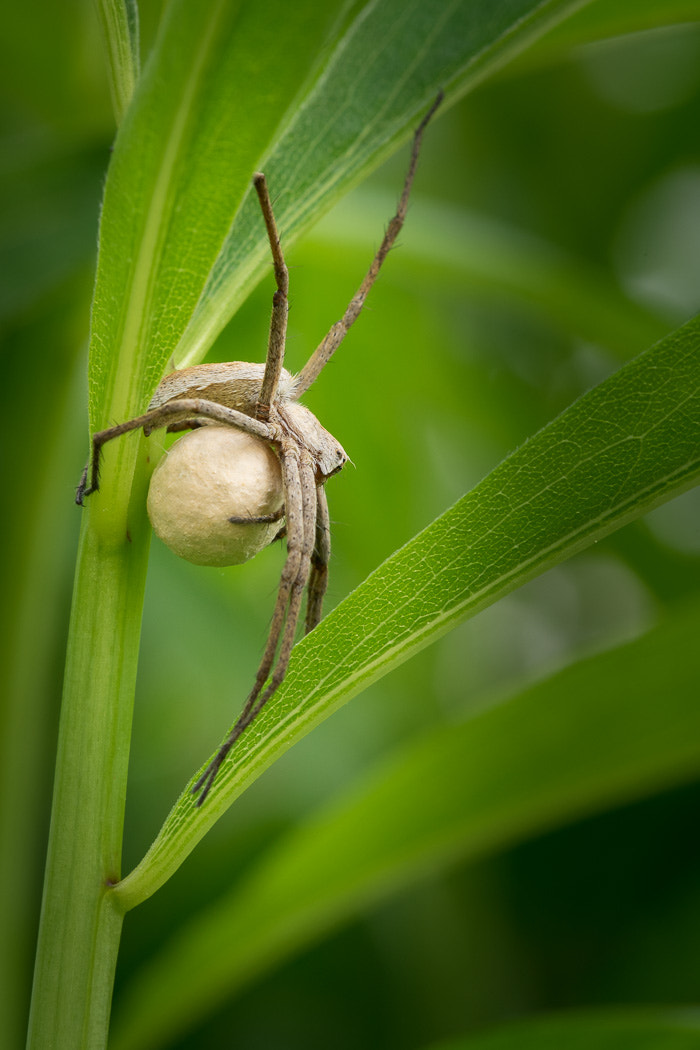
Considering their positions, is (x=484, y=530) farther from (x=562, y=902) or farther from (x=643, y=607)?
(x=643, y=607)

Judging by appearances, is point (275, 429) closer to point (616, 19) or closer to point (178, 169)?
point (178, 169)

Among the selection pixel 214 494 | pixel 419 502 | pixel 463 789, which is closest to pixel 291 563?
pixel 214 494

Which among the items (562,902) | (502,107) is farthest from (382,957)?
(502,107)

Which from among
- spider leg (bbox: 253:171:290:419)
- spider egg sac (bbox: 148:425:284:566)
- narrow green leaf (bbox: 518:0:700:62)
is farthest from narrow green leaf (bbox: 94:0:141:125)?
narrow green leaf (bbox: 518:0:700:62)

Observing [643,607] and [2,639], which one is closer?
[2,639]

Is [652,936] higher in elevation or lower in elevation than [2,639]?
lower
